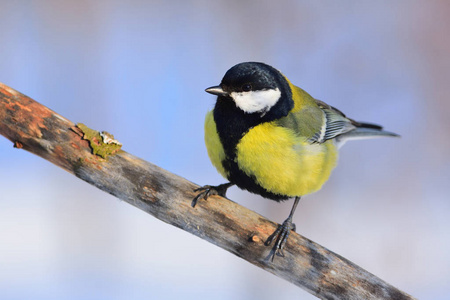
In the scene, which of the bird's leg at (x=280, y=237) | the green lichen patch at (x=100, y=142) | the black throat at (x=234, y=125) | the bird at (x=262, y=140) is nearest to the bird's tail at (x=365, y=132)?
the bird at (x=262, y=140)

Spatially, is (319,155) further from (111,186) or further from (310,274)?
(111,186)

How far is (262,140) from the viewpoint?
1339mm

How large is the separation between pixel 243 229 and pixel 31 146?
0.67 meters

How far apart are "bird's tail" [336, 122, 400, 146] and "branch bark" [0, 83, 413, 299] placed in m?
0.60

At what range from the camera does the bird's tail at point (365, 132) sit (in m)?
1.76

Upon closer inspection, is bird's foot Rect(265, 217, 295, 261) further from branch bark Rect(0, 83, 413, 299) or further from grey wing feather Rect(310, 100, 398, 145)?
grey wing feather Rect(310, 100, 398, 145)

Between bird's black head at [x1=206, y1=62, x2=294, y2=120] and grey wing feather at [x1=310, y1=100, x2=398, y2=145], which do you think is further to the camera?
grey wing feather at [x1=310, y1=100, x2=398, y2=145]

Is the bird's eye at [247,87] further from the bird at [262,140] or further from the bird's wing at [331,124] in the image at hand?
the bird's wing at [331,124]

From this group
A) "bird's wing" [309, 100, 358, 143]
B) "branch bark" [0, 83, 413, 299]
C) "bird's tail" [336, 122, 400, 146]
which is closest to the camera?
"branch bark" [0, 83, 413, 299]

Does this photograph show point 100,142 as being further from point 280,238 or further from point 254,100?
point 280,238

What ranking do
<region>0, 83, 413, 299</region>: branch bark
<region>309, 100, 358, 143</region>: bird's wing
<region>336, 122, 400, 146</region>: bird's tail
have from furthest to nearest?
<region>336, 122, 400, 146</region>: bird's tail < <region>309, 100, 358, 143</region>: bird's wing < <region>0, 83, 413, 299</region>: branch bark

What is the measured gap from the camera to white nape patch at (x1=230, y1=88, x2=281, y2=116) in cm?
134

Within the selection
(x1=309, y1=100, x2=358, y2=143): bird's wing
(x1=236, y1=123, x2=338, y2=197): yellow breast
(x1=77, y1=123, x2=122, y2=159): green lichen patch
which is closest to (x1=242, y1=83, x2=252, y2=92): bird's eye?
(x1=236, y1=123, x2=338, y2=197): yellow breast

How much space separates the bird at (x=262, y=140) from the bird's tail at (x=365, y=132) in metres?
0.31
